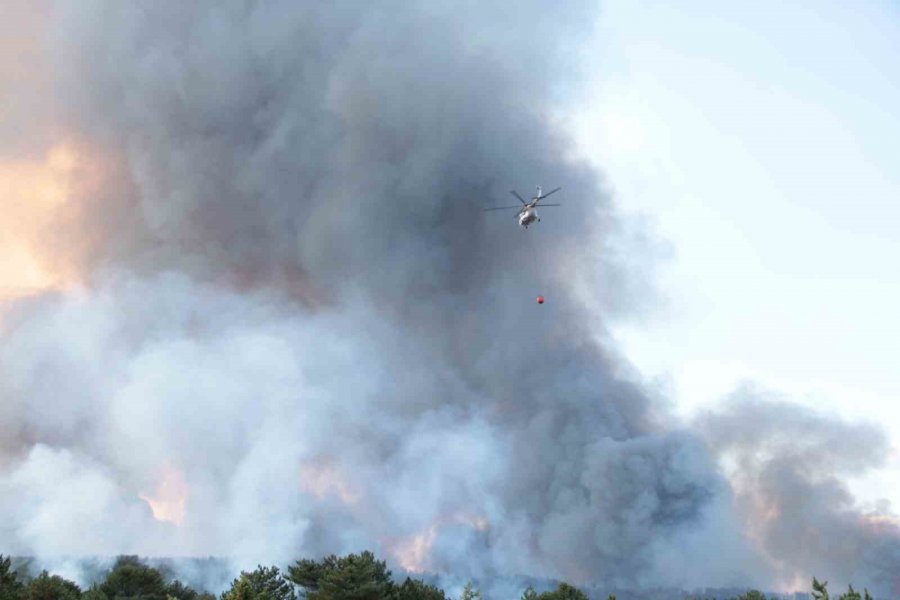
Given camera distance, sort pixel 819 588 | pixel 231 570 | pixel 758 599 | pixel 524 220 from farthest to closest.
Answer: pixel 231 570 → pixel 524 220 → pixel 758 599 → pixel 819 588

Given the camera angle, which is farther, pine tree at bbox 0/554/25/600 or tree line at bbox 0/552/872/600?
pine tree at bbox 0/554/25/600

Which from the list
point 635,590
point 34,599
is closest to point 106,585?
point 34,599

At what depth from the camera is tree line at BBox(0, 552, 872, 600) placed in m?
47.5

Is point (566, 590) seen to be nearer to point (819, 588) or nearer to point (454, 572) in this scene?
point (819, 588)

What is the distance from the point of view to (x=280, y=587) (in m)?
60.1

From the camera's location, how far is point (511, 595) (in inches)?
4198

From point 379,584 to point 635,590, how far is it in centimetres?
6701

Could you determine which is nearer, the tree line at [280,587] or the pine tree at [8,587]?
the tree line at [280,587]

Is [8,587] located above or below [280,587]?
below

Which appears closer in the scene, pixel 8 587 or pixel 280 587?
pixel 8 587

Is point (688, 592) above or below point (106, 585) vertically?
above

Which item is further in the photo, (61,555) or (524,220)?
(61,555)

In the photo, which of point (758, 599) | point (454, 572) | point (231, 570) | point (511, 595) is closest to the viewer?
point (758, 599)

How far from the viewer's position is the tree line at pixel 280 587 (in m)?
47.5
